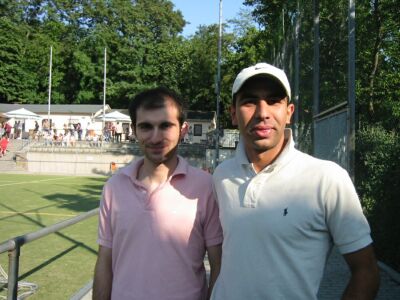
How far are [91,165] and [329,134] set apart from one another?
29971mm

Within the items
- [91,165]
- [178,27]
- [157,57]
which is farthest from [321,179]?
[178,27]

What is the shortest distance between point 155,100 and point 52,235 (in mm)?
2571

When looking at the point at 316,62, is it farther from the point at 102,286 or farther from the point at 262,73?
the point at 102,286

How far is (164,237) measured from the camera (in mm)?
2424

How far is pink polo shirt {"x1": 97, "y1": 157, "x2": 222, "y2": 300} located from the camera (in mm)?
2416

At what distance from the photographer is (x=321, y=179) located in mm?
1956

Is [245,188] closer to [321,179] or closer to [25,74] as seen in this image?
[321,179]

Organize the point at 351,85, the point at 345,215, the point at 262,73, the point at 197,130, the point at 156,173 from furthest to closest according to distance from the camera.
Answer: the point at 197,130 < the point at 351,85 < the point at 156,173 < the point at 262,73 < the point at 345,215

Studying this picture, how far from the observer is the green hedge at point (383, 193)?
7102 millimetres

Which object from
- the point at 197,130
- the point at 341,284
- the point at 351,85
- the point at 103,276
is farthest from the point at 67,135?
the point at 103,276

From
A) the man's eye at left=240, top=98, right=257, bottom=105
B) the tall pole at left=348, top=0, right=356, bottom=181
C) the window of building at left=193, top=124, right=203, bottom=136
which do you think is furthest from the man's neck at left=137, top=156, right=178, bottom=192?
the window of building at left=193, top=124, right=203, bottom=136

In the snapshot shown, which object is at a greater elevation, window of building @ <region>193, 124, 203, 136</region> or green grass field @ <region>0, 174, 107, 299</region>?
window of building @ <region>193, 124, 203, 136</region>

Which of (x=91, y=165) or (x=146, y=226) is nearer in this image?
(x=146, y=226)

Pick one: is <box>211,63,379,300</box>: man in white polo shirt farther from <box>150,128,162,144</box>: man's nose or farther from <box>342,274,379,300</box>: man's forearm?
<box>150,128,162,144</box>: man's nose
